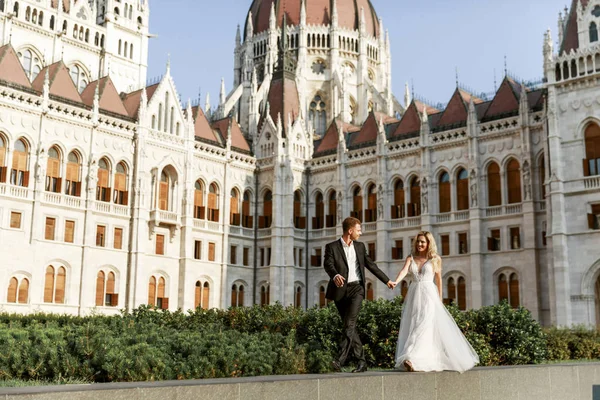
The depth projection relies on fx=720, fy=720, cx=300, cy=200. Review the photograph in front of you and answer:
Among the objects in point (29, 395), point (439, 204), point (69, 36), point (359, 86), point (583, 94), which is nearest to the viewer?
point (29, 395)

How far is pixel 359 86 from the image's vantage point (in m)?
67.2

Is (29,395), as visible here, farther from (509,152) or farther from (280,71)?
(280,71)

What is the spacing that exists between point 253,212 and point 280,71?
12.8m

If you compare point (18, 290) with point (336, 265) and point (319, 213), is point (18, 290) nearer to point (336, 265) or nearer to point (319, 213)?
point (319, 213)

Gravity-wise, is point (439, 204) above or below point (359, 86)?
below

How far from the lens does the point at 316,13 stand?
69.6 meters

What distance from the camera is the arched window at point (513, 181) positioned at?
140 feet

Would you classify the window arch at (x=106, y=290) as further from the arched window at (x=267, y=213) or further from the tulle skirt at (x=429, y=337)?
the tulle skirt at (x=429, y=337)

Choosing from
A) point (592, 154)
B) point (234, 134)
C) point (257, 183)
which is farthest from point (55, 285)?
point (592, 154)

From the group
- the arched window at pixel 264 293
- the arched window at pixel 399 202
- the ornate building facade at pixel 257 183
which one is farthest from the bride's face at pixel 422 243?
the arched window at pixel 264 293

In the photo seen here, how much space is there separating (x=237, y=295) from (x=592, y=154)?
25.1m

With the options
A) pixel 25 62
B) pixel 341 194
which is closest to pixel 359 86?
pixel 341 194

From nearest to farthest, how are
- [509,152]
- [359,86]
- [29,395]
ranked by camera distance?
[29,395] → [509,152] → [359,86]

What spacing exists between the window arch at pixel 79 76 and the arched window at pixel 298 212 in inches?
723
